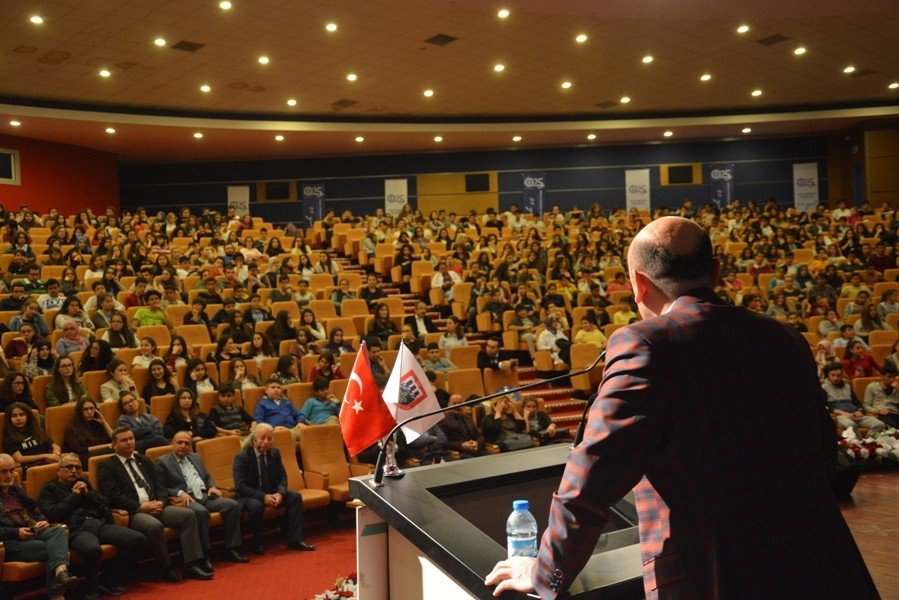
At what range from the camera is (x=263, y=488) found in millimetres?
5855

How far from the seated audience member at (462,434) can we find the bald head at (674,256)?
562 centimetres

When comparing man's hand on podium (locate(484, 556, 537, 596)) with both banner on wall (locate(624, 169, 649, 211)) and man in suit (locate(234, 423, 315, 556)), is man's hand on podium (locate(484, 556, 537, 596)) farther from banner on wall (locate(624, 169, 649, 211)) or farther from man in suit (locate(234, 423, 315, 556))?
banner on wall (locate(624, 169, 649, 211))

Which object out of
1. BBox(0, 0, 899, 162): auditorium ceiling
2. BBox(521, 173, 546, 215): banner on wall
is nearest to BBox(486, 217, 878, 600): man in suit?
BBox(0, 0, 899, 162): auditorium ceiling

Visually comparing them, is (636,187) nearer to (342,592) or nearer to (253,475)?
(253,475)

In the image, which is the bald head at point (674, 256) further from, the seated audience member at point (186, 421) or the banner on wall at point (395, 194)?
the banner on wall at point (395, 194)

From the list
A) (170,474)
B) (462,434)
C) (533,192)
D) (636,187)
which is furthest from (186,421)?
(636,187)

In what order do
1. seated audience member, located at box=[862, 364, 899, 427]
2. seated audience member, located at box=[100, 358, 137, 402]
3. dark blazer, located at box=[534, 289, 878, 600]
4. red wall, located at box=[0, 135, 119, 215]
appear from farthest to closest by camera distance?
1. red wall, located at box=[0, 135, 119, 215]
2. seated audience member, located at box=[862, 364, 899, 427]
3. seated audience member, located at box=[100, 358, 137, 402]
4. dark blazer, located at box=[534, 289, 878, 600]

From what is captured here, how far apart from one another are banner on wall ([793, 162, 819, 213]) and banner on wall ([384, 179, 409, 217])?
979 centimetres

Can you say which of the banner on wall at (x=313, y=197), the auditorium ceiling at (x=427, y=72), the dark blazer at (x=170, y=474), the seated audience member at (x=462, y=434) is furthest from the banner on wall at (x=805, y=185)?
the dark blazer at (x=170, y=474)

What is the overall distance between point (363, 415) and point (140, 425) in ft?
14.3

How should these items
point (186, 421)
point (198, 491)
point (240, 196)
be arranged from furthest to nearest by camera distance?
1. point (240, 196)
2. point (186, 421)
3. point (198, 491)

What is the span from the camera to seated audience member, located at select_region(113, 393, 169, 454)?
6035 mm

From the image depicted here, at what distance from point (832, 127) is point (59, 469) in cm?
1843

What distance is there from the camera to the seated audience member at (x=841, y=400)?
775 cm
